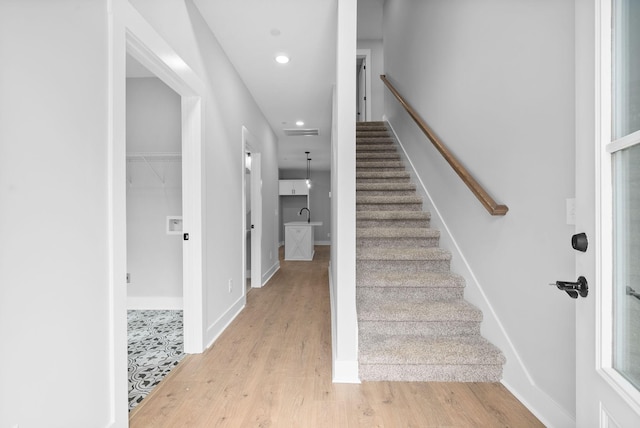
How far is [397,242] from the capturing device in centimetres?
286

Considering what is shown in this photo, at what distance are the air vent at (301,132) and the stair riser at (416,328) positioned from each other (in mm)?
4323

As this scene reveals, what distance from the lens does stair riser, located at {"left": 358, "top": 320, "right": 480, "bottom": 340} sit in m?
2.13

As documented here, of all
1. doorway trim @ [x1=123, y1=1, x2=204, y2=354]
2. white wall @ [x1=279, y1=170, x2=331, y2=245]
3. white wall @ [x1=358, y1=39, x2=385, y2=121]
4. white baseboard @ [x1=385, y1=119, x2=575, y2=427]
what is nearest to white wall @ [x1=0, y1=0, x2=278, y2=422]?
doorway trim @ [x1=123, y1=1, x2=204, y2=354]

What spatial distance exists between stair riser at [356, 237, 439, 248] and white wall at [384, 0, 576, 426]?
29 cm

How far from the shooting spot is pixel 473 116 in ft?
7.40

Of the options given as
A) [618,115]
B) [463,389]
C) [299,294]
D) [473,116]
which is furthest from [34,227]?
[299,294]

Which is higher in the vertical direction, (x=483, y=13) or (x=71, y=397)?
(x=483, y=13)

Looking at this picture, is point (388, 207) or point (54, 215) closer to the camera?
point (54, 215)

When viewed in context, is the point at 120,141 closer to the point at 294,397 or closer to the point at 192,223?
the point at 192,223

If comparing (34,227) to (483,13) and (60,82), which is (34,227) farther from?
(483,13)

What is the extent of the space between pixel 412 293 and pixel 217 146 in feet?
6.96

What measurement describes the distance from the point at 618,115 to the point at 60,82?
182 cm

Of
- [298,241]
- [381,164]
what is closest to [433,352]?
[381,164]

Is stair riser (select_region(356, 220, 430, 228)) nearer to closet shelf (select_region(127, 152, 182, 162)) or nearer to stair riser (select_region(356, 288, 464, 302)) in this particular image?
stair riser (select_region(356, 288, 464, 302))
